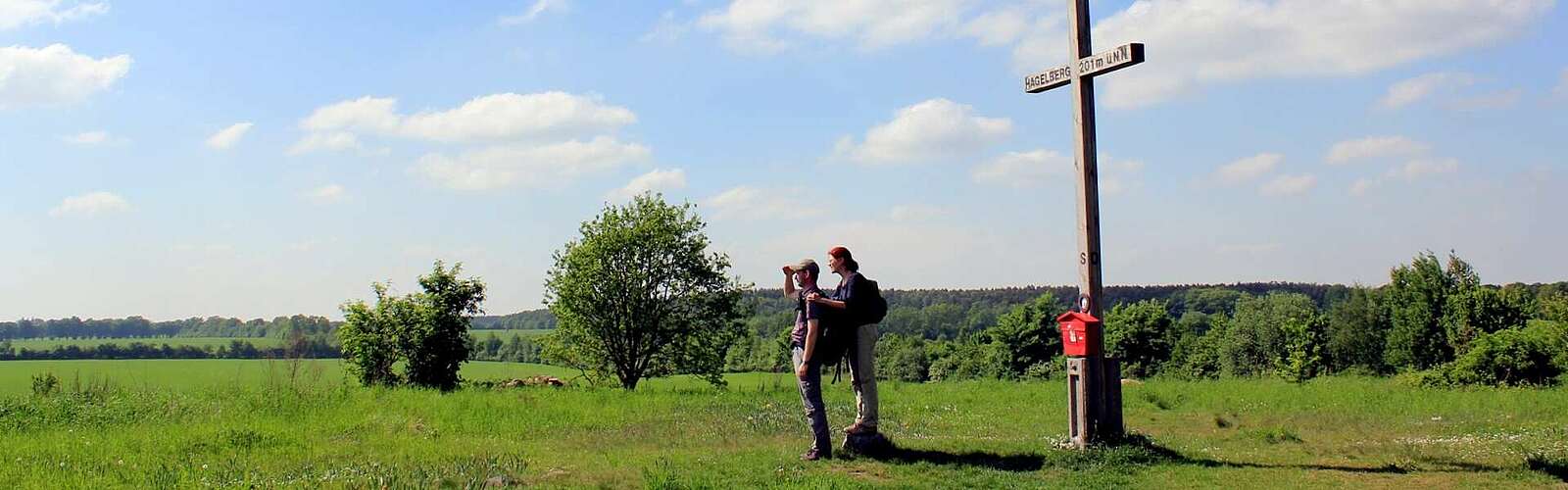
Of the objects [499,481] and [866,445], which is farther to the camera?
[866,445]

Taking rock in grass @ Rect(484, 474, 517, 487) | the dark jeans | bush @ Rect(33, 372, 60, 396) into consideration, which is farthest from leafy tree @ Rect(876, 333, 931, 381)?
rock in grass @ Rect(484, 474, 517, 487)

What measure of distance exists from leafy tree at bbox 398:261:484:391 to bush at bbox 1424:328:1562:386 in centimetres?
2337

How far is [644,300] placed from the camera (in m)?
31.0

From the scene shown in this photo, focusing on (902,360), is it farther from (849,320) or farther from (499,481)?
(499,481)

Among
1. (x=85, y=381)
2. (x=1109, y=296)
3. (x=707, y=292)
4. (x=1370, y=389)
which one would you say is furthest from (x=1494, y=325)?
(x=85, y=381)

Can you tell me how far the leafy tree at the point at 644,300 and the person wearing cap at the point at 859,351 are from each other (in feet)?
66.4

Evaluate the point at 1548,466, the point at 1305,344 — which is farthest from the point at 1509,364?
the point at 1305,344

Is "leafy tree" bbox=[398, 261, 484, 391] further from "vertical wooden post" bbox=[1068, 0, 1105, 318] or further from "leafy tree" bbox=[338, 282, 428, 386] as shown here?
"vertical wooden post" bbox=[1068, 0, 1105, 318]

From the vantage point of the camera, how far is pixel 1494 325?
49.3 meters

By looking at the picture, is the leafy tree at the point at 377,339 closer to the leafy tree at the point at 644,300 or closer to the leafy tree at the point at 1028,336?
the leafy tree at the point at 644,300

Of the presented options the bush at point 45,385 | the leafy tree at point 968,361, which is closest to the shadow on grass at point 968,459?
the bush at point 45,385

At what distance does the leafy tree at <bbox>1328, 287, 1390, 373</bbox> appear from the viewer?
245 feet

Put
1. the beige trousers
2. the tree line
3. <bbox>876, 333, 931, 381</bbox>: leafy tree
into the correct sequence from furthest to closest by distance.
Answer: <bbox>876, 333, 931, 381</bbox>: leafy tree, the tree line, the beige trousers

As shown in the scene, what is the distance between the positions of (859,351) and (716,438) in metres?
3.18
